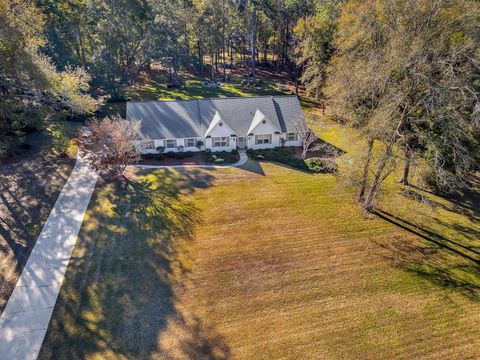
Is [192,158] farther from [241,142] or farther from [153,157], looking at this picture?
[241,142]

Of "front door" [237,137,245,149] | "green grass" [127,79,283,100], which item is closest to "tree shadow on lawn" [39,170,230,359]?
"front door" [237,137,245,149]

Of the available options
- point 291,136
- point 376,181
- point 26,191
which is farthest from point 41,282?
point 291,136

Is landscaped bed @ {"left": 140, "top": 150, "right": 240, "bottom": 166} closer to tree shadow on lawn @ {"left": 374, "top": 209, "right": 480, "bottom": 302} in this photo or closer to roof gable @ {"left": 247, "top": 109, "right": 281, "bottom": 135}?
roof gable @ {"left": 247, "top": 109, "right": 281, "bottom": 135}

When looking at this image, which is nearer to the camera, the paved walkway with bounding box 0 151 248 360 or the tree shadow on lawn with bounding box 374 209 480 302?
the paved walkway with bounding box 0 151 248 360

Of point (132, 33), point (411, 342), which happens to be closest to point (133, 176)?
point (411, 342)

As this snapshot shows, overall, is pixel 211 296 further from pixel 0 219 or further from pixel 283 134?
pixel 283 134

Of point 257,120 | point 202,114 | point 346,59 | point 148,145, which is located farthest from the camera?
point 202,114

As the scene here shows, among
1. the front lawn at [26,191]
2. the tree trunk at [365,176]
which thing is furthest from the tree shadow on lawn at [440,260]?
the front lawn at [26,191]

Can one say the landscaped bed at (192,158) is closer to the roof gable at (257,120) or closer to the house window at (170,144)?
the house window at (170,144)
